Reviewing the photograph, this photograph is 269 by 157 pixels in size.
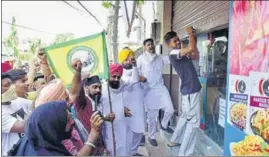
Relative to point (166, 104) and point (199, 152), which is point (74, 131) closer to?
point (166, 104)

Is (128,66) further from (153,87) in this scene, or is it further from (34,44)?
(34,44)

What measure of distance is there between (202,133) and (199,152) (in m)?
0.15

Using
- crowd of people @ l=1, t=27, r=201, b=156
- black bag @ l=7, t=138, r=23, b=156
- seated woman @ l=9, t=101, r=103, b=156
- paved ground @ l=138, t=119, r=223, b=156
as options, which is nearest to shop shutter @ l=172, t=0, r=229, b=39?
crowd of people @ l=1, t=27, r=201, b=156

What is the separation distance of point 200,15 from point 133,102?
2.12 ft

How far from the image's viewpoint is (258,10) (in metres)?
2.04

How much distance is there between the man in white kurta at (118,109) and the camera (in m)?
1.83

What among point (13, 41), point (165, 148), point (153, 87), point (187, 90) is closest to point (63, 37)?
point (13, 41)

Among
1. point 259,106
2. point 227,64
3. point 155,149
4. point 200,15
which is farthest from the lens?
point 227,64

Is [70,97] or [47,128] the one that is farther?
[70,97]

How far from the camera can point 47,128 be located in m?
1.30

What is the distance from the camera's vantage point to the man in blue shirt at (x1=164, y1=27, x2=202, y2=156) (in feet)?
6.13

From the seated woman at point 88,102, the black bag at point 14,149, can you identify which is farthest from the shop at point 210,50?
the black bag at point 14,149

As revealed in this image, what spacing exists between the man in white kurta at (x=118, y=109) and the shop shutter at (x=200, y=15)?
14.8 inches

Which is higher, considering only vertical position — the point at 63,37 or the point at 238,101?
the point at 63,37
